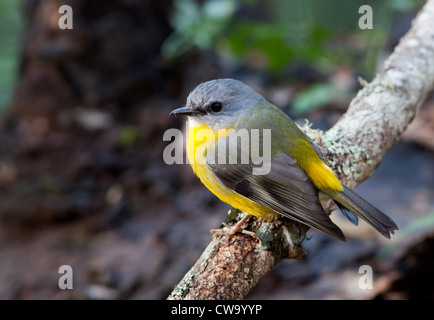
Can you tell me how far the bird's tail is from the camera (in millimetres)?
2939

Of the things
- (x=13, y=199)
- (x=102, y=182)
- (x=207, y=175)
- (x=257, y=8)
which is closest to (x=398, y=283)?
(x=207, y=175)

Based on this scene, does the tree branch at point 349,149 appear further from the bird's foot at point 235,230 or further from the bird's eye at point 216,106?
the bird's eye at point 216,106

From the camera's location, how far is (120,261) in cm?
509

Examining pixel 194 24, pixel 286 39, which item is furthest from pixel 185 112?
pixel 286 39

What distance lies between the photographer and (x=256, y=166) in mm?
3225

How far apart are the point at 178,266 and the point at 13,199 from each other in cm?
229

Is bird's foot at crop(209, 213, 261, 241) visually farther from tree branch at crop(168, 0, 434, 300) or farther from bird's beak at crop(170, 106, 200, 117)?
bird's beak at crop(170, 106, 200, 117)

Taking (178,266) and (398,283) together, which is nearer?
(398,283)

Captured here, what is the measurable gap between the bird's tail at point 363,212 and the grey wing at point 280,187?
170mm

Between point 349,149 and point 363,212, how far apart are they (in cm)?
57

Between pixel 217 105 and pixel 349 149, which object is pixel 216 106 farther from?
pixel 349 149

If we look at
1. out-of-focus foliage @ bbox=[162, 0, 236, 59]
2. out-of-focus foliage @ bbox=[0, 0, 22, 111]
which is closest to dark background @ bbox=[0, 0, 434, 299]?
out-of-focus foliage @ bbox=[162, 0, 236, 59]
